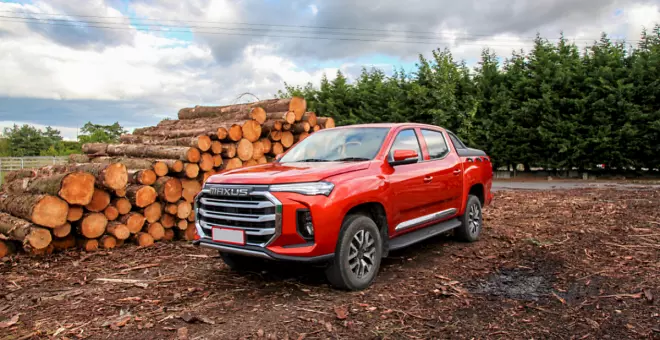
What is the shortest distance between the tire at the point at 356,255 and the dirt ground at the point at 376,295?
0.48ft

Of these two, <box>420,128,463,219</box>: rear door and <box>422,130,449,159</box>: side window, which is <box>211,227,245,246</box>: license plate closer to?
<box>420,128,463,219</box>: rear door

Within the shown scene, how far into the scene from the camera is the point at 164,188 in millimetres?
7301

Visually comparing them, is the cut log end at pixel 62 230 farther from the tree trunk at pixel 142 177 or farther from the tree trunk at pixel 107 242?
the tree trunk at pixel 142 177

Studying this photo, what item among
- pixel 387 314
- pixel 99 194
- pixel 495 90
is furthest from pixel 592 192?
pixel 99 194

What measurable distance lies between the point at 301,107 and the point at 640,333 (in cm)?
720

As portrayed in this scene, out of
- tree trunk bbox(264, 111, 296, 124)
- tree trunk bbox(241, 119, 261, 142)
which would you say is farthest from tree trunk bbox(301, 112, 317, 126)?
tree trunk bbox(241, 119, 261, 142)

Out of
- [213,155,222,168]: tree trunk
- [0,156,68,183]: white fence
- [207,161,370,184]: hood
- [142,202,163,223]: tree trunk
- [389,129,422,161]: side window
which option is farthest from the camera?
[0,156,68,183]: white fence

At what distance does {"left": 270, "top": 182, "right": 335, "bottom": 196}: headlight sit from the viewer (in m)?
4.16

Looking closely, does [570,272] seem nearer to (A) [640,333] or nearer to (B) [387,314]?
(A) [640,333]

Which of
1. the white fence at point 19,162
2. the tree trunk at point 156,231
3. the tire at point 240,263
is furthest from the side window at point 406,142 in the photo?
the white fence at point 19,162

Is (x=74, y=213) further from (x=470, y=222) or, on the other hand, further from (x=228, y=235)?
(x=470, y=222)

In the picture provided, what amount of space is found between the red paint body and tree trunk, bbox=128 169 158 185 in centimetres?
286

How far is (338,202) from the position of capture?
13.8 feet

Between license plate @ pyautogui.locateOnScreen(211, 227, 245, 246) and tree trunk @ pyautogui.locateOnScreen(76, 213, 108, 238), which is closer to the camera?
license plate @ pyautogui.locateOnScreen(211, 227, 245, 246)
